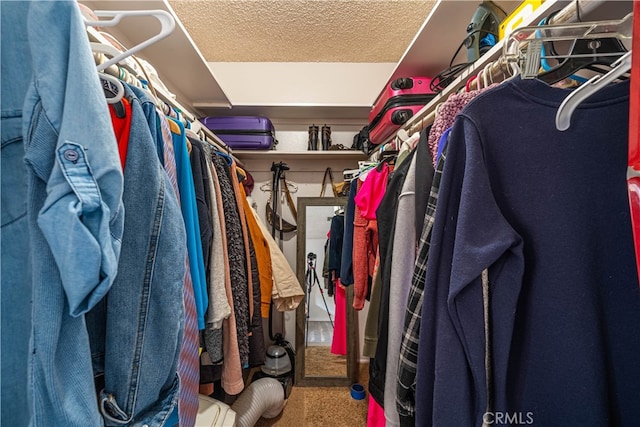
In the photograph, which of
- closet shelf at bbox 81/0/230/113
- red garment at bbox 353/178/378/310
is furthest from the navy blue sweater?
closet shelf at bbox 81/0/230/113

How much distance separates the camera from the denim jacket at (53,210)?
28cm

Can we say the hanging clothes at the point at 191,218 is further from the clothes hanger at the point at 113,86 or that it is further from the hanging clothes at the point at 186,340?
the clothes hanger at the point at 113,86

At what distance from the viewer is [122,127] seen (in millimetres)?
480

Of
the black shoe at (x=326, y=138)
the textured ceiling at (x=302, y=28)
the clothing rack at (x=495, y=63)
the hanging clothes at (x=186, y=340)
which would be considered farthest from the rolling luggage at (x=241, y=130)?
the hanging clothes at (x=186, y=340)

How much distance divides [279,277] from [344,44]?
1.62 meters

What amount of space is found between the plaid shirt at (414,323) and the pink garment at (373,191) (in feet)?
1.75

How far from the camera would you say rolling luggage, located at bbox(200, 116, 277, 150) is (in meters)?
1.63

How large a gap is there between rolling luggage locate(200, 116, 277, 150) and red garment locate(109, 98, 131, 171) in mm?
1201

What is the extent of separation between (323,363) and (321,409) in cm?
30

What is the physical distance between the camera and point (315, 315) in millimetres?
1938

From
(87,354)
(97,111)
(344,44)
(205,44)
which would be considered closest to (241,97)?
(205,44)

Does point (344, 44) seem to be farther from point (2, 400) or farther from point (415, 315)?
point (2, 400)

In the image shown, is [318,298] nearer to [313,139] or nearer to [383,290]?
[313,139]

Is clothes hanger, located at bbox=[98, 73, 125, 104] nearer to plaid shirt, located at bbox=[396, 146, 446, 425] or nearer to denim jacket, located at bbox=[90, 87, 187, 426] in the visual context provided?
denim jacket, located at bbox=[90, 87, 187, 426]
